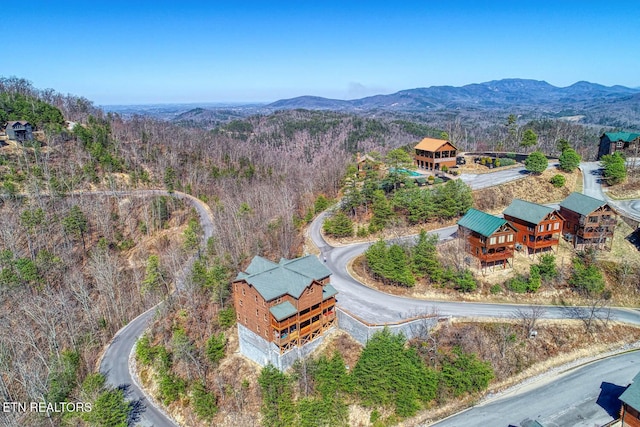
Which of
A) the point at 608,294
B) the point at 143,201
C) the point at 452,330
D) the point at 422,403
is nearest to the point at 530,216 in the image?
the point at 608,294

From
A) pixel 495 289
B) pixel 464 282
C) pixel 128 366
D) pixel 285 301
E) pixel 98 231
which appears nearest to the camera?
pixel 285 301

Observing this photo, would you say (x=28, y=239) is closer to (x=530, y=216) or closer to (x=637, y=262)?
(x=530, y=216)

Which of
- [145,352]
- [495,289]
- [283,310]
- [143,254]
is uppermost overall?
[283,310]

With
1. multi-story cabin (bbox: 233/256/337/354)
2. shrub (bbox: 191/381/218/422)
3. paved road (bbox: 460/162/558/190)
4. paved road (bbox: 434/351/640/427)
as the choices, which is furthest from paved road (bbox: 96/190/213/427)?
paved road (bbox: 460/162/558/190)

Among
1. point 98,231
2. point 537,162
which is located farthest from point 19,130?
point 537,162

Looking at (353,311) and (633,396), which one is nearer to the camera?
(633,396)

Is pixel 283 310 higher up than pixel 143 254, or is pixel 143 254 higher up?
pixel 283 310

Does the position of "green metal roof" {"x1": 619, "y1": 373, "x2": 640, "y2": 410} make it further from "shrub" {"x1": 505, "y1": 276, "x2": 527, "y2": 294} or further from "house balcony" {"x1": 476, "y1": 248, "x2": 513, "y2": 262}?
"house balcony" {"x1": 476, "y1": 248, "x2": 513, "y2": 262}

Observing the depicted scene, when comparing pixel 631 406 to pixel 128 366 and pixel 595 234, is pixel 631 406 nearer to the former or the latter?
pixel 595 234
